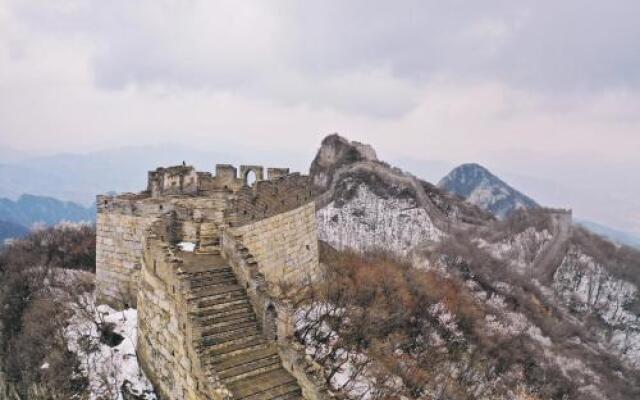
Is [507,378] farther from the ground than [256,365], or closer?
closer

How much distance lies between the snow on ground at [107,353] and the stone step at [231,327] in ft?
12.4

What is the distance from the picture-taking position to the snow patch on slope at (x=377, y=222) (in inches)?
2645

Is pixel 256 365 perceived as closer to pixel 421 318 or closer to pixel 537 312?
pixel 421 318

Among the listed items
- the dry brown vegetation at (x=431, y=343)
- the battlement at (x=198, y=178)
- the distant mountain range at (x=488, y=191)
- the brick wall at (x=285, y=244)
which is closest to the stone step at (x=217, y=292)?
the brick wall at (x=285, y=244)

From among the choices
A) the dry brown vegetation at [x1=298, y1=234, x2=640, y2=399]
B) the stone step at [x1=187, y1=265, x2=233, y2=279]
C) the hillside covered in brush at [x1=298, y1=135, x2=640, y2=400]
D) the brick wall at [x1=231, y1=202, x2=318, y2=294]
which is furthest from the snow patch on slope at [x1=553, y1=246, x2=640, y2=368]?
the stone step at [x1=187, y1=265, x2=233, y2=279]

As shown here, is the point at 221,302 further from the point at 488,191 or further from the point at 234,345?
the point at 488,191

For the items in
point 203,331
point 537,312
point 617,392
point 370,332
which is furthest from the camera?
point 537,312

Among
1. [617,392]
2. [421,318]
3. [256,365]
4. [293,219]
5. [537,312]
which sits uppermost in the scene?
[293,219]

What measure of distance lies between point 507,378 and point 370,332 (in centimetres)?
1195

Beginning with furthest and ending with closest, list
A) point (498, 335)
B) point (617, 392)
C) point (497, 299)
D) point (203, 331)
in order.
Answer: point (497, 299) < point (617, 392) < point (498, 335) < point (203, 331)

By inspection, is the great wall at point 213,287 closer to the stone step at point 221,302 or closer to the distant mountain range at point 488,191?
the stone step at point 221,302

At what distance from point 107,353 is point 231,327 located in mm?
5679

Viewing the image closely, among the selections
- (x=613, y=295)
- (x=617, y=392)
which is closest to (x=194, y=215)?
(x=617, y=392)

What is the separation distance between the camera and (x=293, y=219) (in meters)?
25.3
